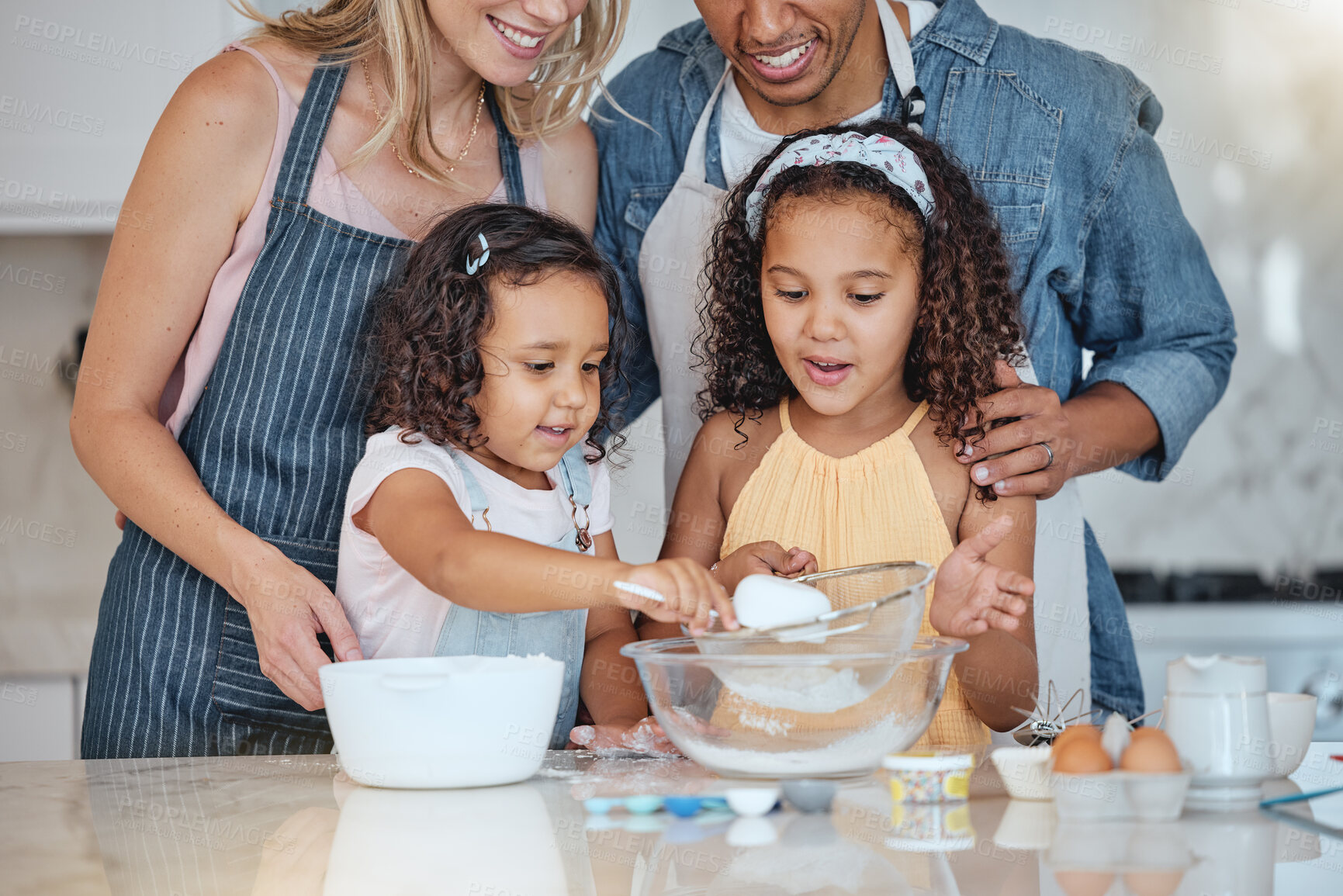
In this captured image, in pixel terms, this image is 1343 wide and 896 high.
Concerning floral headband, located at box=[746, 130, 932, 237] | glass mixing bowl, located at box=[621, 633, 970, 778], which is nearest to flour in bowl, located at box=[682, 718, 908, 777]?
glass mixing bowl, located at box=[621, 633, 970, 778]

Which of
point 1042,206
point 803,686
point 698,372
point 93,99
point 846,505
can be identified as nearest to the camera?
point 803,686

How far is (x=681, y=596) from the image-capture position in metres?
0.94

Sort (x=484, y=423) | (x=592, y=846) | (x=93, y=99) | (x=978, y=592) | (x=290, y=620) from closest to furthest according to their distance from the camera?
(x=592, y=846) → (x=978, y=592) → (x=290, y=620) → (x=484, y=423) → (x=93, y=99)

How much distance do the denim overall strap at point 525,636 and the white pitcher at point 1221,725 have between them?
23.6 inches

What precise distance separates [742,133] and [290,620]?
942 millimetres

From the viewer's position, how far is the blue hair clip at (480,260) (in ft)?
4.33

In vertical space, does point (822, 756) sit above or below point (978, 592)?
below

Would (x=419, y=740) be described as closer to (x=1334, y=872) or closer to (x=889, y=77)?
(x=1334, y=872)

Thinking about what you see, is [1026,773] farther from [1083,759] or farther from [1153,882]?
[1153,882]

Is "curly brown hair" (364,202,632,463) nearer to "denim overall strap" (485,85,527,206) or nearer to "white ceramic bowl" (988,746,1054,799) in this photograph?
"denim overall strap" (485,85,527,206)

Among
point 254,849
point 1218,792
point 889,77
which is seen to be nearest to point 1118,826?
point 1218,792

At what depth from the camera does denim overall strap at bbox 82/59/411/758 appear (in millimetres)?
1374

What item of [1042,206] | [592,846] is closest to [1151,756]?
[592,846]

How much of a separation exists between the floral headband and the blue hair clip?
37 cm
